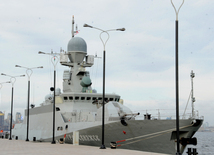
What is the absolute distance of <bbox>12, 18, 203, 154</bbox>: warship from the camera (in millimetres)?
22859

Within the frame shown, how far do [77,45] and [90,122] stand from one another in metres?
13.9

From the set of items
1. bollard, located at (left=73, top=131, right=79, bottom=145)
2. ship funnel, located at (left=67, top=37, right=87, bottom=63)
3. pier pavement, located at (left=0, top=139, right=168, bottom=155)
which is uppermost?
ship funnel, located at (left=67, top=37, right=87, bottom=63)

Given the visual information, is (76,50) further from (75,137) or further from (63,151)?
(63,151)

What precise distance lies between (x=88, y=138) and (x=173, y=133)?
321 inches

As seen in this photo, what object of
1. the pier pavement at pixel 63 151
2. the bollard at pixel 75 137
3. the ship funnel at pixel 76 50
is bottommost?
the bollard at pixel 75 137

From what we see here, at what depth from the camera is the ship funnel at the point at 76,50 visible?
3828 centimetres

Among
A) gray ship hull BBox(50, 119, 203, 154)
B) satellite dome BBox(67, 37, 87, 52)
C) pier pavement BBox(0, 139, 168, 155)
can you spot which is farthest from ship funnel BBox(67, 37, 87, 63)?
pier pavement BBox(0, 139, 168, 155)

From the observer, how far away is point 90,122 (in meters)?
27.7

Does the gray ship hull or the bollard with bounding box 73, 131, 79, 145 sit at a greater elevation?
the gray ship hull

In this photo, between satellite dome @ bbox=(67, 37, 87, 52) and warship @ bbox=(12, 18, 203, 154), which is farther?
satellite dome @ bbox=(67, 37, 87, 52)

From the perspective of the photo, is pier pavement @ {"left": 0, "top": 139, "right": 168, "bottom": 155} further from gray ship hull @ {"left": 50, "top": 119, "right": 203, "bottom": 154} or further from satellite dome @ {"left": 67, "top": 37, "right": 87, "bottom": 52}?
satellite dome @ {"left": 67, "top": 37, "right": 87, "bottom": 52}

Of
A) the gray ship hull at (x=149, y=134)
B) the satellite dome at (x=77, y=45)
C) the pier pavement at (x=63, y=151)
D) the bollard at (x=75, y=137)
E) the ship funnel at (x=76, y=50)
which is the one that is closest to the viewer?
the pier pavement at (x=63, y=151)

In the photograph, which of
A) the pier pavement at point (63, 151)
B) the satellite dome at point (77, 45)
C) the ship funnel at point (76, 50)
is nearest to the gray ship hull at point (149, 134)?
the pier pavement at point (63, 151)

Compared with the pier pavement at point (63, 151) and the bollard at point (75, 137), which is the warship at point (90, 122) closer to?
the bollard at point (75, 137)
